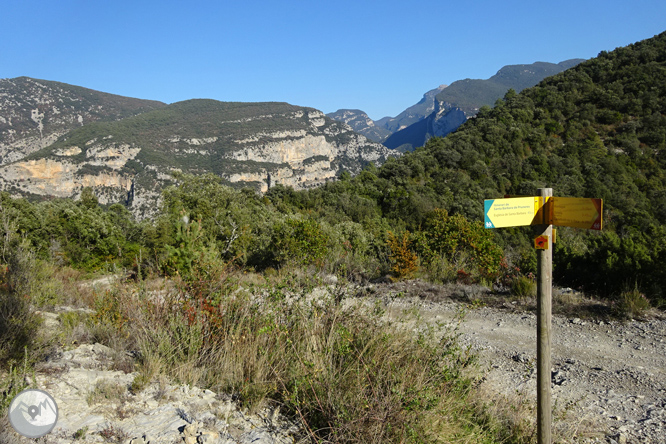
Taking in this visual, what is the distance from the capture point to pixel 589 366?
435cm

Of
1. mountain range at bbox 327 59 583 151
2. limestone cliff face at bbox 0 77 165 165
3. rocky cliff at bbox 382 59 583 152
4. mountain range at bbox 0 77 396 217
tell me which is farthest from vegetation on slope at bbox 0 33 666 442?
limestone cliff face at bbox 0 77 165 165

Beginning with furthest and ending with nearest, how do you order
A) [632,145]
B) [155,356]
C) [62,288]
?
[632,145] → [62,288] → [155,356]

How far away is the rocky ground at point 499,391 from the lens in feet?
7.56

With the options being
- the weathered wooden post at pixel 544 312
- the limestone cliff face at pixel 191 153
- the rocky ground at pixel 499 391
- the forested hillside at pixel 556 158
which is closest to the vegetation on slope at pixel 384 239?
the forested hillside at pixel 556 158

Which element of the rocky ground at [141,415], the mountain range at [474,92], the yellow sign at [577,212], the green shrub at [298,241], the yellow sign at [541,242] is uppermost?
the mountain range at [474,92]

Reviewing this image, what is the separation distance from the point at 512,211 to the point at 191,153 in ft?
355

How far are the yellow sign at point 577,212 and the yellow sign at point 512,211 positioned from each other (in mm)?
84

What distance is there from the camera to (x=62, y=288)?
6449 mm

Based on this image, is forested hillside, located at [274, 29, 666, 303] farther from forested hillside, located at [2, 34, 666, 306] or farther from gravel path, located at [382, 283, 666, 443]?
gravel path, located at [382, 283, 666, 443]

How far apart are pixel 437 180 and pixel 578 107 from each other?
47.4ft

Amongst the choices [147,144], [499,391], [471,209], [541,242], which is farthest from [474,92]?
[541,242]

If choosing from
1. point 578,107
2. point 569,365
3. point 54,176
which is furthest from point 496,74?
point 569,365

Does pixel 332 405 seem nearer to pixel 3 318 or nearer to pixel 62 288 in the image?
pixel 3 318

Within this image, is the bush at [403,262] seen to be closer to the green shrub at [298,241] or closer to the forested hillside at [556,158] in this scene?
the green shrub at [298,241]
